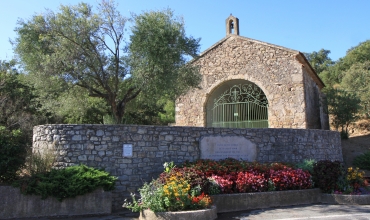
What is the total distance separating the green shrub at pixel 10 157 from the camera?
25.8ft

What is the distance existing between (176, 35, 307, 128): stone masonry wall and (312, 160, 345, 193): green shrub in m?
5.24

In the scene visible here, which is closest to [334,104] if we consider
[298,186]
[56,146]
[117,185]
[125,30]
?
[298,186]

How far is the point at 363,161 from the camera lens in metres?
14.0

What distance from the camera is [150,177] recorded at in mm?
9094

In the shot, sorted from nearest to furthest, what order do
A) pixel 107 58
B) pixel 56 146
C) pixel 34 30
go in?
pixel 56 146
pixel 34 30
pixel 107 58

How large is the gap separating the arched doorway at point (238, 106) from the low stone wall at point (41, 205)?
943 centimetres

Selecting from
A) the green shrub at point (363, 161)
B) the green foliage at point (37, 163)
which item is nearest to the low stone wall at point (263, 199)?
the green foliage at point (37, 163)

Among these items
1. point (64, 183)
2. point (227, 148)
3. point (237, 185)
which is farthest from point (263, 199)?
point (64, 183)

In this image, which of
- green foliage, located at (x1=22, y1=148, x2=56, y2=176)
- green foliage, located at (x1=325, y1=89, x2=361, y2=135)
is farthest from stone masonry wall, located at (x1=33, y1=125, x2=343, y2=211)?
green foliage, located at (x1=325, y1=89, x2=361, y2=135)

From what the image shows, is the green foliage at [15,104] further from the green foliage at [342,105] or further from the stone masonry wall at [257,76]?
the green foliage at [342,105]

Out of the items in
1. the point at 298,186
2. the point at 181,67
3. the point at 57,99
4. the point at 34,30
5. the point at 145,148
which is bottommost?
the point at 298,186

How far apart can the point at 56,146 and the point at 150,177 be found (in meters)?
2.64

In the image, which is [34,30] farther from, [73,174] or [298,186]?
[298,186]

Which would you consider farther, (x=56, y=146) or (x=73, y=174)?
(x=56, y=146)
